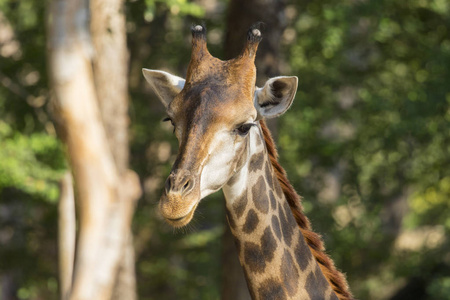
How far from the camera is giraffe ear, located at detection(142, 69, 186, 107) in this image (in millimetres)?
5008

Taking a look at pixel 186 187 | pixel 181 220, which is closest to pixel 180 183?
pixel 186 187

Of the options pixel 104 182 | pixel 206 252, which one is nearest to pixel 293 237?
pixel 104 182

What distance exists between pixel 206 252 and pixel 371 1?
6640 mm

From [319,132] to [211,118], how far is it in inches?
475

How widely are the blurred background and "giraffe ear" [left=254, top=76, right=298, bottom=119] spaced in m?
7.82

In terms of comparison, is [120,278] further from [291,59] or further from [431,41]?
[431,41]

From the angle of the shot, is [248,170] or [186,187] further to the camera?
[248,170]

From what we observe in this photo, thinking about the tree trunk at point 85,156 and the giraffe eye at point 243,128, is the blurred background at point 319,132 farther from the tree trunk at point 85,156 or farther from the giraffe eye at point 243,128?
the giraffe eye at point 243,128

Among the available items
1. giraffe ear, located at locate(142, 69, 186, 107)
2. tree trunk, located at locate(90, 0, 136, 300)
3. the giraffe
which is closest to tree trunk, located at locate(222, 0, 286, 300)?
tree trunk, located at locate(90, 0, 136, 300)

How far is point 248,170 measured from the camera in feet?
15.3

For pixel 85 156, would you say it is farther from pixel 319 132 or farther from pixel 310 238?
pixel 319 132

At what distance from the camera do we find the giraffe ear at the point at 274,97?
4.73 meters

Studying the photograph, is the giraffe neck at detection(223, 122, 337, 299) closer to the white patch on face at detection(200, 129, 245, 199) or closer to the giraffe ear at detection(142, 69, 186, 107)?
the white patch on face at detection(200, 129, 245, 199)

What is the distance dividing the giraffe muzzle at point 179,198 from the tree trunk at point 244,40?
5222mm
